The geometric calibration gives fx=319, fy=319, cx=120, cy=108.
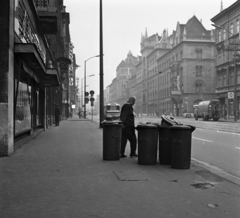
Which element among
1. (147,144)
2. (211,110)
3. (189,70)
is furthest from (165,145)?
(189,70)

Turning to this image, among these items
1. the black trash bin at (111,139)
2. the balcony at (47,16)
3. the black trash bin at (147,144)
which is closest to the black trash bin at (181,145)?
the black trash bin at (147,144)

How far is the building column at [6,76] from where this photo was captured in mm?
8453

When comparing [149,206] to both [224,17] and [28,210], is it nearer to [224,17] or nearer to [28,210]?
[28,210]

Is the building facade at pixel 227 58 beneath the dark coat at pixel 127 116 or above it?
above

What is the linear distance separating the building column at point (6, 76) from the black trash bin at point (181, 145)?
14.5 feet

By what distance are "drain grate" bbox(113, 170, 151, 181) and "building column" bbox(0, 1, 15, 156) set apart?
142 inches

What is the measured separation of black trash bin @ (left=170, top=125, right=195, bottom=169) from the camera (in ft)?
23.5

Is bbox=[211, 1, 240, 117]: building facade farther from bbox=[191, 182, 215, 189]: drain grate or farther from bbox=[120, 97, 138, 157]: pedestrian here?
bbox=[191, 182, 215, 189]: drain grate

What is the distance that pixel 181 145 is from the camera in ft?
23.5

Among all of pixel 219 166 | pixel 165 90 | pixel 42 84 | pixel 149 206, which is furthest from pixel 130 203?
pixel 165 90

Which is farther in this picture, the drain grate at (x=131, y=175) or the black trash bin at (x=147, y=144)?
the black trash bin at (x=147, y=144)

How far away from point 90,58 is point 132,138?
150 feet

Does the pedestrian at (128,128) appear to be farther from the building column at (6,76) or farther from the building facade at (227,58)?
the building facade at (227,58)

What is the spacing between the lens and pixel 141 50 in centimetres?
12056
